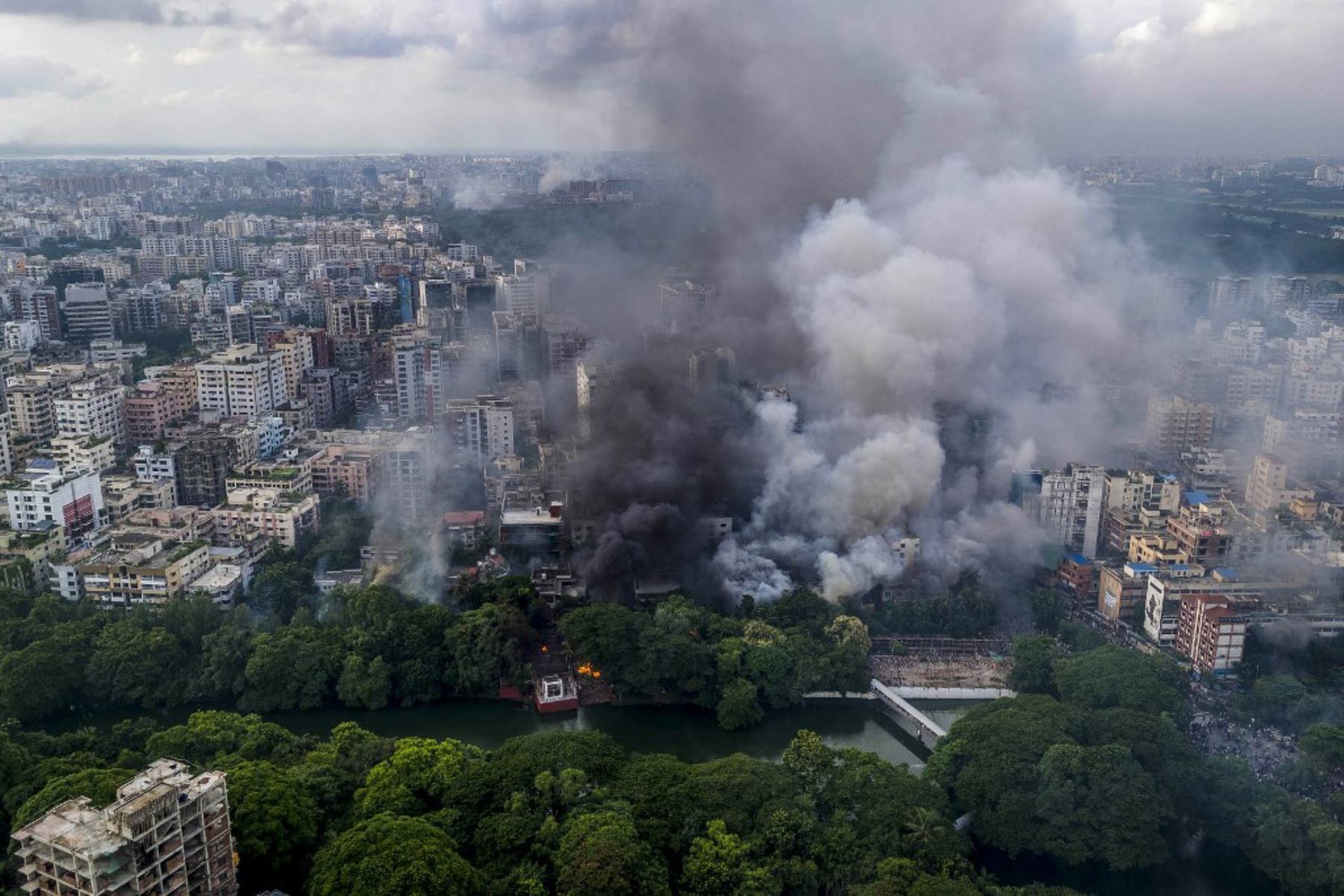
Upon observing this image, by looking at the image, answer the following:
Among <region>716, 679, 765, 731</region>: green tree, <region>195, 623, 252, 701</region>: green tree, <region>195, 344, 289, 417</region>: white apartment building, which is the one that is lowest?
<region>716, 679, 765, 731</region>: green tree

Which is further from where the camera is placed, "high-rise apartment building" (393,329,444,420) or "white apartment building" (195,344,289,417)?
"high-rise apartment building" (393,329,444,420)

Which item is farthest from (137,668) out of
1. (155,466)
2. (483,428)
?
(483,428)

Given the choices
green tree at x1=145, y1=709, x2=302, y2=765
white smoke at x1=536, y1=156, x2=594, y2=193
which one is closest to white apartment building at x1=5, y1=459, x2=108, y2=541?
green tree at x1=145, y1=709, x2=302, y2=765

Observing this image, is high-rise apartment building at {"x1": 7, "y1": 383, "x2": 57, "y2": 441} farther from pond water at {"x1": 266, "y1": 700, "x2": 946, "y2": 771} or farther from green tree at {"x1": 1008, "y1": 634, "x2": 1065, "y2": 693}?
green tree at {"x1": 1008, "y1": 634, "x2": 1065, "y2": 693}

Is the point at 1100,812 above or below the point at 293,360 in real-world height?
below

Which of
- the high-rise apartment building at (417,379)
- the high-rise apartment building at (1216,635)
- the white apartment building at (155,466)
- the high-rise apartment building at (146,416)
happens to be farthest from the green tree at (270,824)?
the high-rise apartment building at (146,416)

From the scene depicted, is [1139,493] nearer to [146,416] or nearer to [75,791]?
[75,791]
